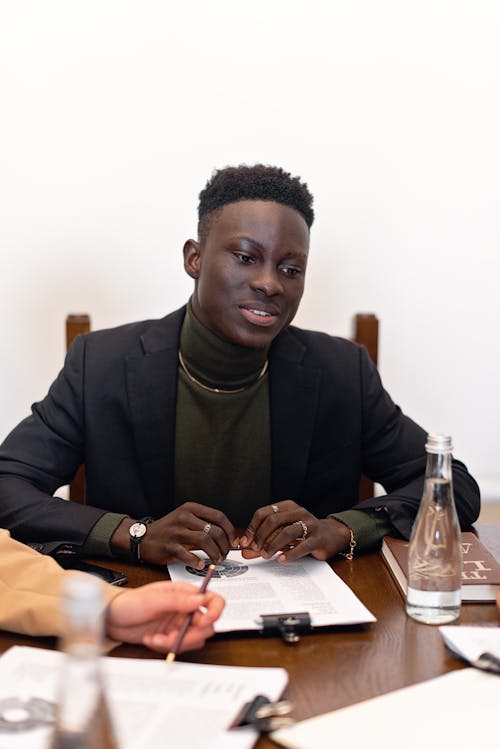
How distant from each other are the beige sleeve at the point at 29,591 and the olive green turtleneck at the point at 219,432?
645 millimetres

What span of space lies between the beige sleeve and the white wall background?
4.46ft

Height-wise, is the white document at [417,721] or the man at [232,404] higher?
the man at [232,404]

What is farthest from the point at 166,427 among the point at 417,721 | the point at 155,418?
the point at 417,721

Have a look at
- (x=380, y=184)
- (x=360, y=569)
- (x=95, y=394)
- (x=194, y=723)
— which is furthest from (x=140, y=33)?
(x=194, y=723)

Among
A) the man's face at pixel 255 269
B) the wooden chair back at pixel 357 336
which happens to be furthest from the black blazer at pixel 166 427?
the wooden chair back at pixel 357 336

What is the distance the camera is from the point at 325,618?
1.19 metres

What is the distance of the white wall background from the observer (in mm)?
2469

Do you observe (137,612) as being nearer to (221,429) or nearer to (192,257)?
(221,429)

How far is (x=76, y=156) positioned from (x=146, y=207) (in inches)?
8.9

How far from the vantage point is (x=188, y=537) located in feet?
4.58

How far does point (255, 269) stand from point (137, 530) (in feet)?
1.86

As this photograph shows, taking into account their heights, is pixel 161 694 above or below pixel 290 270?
below

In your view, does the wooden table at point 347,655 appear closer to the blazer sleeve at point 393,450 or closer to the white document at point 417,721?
the white document at point 417,721

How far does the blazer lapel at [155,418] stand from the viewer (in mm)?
1869
